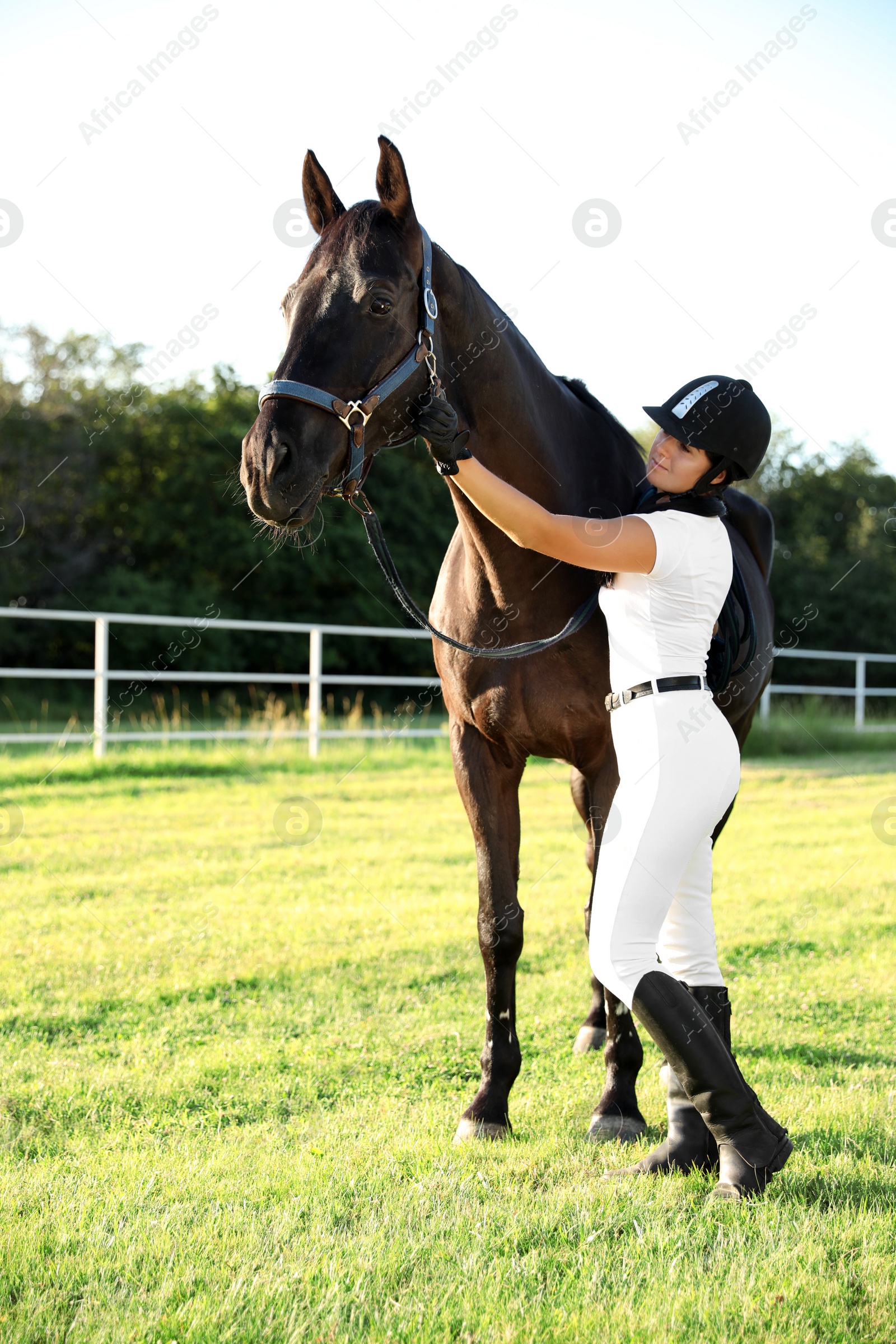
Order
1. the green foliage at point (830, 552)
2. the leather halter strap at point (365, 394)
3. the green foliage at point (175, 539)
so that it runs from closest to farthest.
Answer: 1. the leather halter strap at point (365, 394)
2. the green foliage at point (175, 539)
3. the green foliage at point (830, 552)

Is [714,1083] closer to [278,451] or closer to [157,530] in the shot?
[278,451]

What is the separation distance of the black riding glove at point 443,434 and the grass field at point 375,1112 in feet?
5.67

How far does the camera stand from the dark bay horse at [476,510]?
248cm

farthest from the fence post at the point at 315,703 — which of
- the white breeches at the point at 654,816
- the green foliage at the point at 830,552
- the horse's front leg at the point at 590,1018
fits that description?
the green foliage at the point at 830,552

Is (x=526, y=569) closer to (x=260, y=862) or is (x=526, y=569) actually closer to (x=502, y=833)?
(x=502, y=833)

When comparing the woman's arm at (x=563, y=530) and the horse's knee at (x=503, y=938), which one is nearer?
the woman's arm at (x=563, y=530)

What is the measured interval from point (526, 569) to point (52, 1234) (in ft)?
6.54

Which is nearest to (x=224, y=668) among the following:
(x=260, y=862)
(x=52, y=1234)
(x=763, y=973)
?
(x=260, y=862)

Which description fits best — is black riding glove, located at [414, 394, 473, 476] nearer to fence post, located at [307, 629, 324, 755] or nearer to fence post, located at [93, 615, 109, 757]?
fence post, located at [93, 615, 109, 757]

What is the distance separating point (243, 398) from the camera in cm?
2853

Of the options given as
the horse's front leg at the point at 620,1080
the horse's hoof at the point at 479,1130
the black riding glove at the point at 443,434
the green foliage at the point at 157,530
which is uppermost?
the green foliage at the point at 157,530

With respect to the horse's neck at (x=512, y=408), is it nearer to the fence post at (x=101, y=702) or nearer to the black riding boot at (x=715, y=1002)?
the black riding boot at (x=715, y=1002)

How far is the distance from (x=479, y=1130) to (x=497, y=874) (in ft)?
2.35

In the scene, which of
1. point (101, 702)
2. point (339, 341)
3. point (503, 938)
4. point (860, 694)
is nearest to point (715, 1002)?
point (503, 938)
